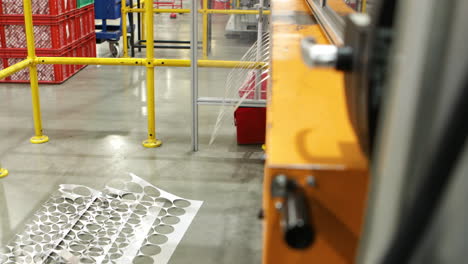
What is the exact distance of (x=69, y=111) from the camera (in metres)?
5.28

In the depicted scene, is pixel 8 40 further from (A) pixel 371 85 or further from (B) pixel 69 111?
(A) pixel 371 85

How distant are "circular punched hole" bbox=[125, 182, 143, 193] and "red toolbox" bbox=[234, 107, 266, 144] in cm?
114

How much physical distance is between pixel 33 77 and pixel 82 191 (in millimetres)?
1361

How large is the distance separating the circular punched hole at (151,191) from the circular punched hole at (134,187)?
0.04 metres

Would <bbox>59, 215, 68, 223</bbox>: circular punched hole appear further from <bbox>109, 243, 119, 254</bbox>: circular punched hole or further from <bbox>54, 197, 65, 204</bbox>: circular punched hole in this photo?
<bbox>109, 243, 119, 254</bbox>: circular punched hole

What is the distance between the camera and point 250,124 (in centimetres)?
438

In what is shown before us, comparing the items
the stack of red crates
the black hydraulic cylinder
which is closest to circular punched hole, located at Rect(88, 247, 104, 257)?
the black hydraulic cylinder

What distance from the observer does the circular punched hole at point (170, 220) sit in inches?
125

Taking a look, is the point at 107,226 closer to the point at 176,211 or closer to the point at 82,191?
the point at 176,211

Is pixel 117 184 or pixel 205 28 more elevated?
pixel 205 28

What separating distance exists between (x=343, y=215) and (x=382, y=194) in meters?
0.17

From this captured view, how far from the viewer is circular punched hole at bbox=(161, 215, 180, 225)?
10.4 feet

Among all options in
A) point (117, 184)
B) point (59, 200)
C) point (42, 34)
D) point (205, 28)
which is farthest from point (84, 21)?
point (59, 200)

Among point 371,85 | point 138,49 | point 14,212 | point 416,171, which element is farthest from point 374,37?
point 138,49
